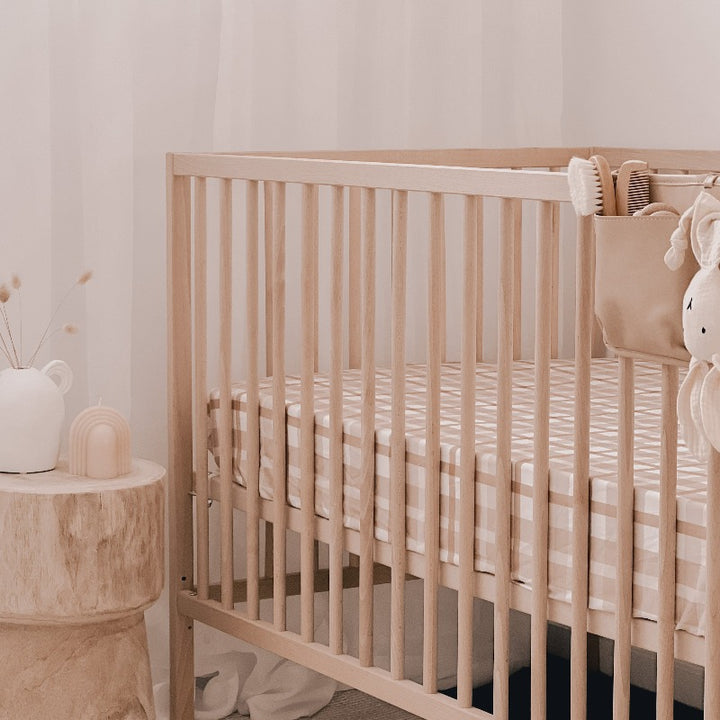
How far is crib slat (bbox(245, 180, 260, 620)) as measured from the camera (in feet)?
6.98

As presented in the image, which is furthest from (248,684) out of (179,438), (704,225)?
(704,225)

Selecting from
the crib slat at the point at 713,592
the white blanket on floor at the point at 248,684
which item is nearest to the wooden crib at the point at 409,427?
the crib slat at the point at 713,592

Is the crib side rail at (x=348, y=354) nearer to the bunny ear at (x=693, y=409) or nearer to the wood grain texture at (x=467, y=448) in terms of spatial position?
the wood grain texture at (x=467, y=448)

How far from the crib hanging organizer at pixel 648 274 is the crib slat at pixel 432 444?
309 mm

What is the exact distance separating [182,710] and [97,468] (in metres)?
0.52

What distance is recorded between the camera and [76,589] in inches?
79.7

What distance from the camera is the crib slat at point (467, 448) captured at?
1.70 m

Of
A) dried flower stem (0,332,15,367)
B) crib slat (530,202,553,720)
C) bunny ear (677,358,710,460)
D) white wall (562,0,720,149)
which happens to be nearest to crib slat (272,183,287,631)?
dried flower stem (0,332,15,367)

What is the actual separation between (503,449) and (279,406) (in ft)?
1.69

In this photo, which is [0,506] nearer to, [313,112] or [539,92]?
[313,112]

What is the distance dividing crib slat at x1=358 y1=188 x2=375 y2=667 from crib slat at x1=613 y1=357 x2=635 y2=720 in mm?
451

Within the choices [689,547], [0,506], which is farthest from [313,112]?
[689,547]

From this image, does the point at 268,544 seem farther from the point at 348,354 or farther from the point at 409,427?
the point at 409,427

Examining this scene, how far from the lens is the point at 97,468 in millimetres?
2098
